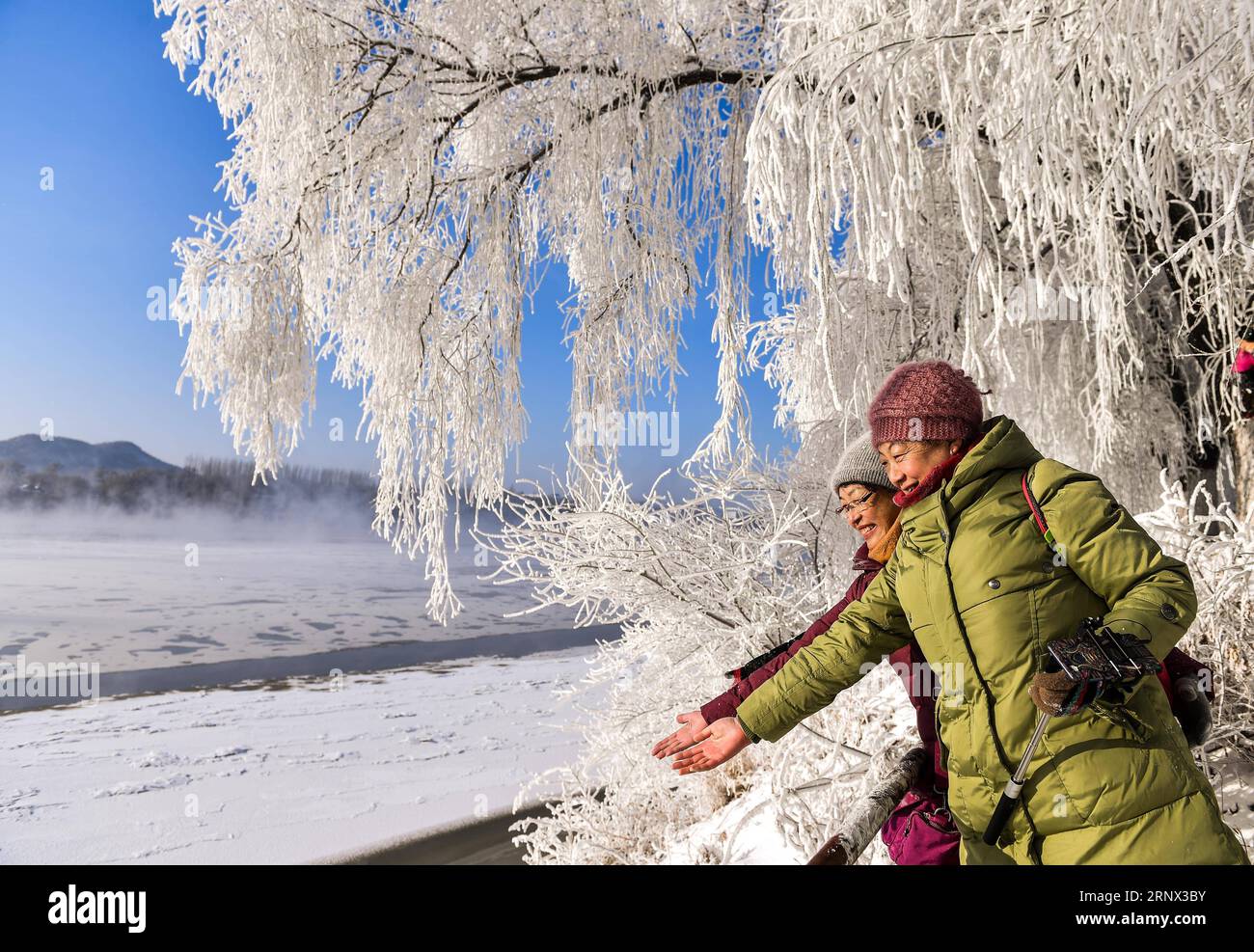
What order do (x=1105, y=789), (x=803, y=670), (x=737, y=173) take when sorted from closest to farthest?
(x=1105, y=789) → (x=803, y=670) → (x=737, y=173)

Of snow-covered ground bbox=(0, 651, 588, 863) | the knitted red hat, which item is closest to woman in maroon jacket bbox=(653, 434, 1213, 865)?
the knitted red hat

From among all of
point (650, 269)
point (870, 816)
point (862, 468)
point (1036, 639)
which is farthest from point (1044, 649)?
point (650, 269)

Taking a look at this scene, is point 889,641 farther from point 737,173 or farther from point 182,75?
point 182,75

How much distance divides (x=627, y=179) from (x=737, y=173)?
64 cm

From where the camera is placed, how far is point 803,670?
1.61 metres

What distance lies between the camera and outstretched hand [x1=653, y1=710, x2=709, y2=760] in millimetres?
1567

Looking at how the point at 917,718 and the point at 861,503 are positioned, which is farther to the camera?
the point at 861,503

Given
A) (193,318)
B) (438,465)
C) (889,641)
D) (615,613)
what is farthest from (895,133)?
(193,318)

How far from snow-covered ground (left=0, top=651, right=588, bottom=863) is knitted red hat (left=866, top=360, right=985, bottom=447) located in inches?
138

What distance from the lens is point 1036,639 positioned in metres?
1.30

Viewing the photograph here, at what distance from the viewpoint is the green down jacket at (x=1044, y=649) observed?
1.24 metres

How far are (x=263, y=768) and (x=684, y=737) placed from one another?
377 inches

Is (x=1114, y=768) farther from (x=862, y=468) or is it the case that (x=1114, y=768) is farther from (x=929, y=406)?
(x=862, y=468)

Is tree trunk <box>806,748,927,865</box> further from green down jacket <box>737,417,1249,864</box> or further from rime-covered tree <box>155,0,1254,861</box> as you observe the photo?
rime-covered tree <box>155,0,1254,861</box>
